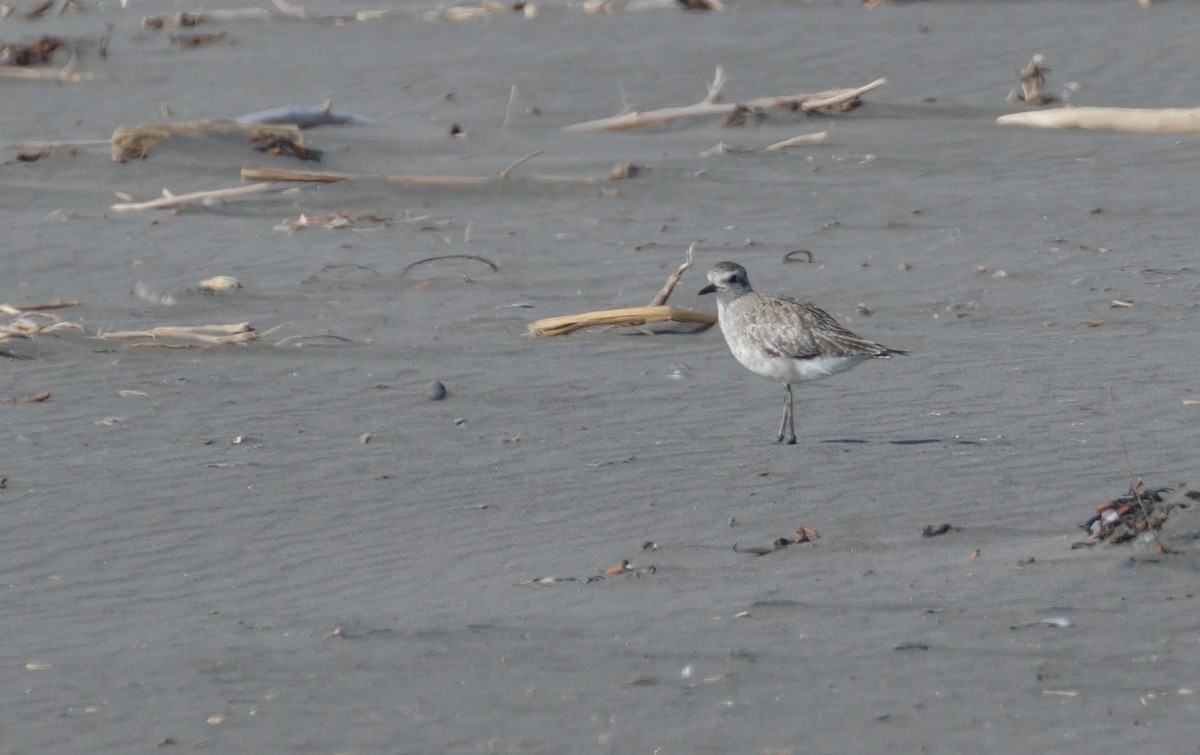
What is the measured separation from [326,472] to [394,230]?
200 inches

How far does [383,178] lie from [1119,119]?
20.2 ft

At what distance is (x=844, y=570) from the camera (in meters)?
5.45

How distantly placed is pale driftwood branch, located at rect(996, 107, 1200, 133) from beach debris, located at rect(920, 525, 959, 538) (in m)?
8.48

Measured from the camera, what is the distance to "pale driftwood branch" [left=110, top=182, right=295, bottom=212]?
12.0 meters

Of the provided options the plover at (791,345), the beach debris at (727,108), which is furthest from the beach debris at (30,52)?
the plover at (791,345)

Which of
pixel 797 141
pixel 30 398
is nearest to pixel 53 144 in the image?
pixel 797 141

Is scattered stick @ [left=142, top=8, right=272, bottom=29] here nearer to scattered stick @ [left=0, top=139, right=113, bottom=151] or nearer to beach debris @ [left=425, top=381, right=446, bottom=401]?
scattered stick @ [left=0, top=139, right=113, bottom=151]

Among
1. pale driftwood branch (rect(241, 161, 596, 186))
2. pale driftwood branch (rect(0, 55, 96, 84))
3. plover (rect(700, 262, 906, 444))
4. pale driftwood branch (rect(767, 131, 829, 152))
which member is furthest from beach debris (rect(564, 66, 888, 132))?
plover (rect(700, 262, 906, 444))

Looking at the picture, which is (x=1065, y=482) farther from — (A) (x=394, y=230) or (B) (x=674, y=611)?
(A) (x=394, y=230)

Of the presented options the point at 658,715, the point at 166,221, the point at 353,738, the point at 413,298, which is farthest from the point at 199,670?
the point at 166,221

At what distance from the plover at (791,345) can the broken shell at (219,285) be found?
401cm

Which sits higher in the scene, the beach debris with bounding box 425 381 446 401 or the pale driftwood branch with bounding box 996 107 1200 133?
the pale driftwood branch with bounding box 996 107 1200 133

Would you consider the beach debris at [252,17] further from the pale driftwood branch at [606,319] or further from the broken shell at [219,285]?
the pale driftwood branch at [606,319]

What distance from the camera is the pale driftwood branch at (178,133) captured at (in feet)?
44.3
